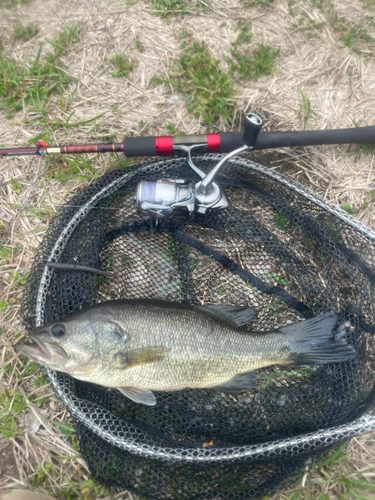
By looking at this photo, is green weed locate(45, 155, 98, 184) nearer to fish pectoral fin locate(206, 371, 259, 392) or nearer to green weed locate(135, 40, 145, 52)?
green weed locate(135, 40, 145, 52)

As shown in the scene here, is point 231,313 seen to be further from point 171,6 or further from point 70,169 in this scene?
point 171,6

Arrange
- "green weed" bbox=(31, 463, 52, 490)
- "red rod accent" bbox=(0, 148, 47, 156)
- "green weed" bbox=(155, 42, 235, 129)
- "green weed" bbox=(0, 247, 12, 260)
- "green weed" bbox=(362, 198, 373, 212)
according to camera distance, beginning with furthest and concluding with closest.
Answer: "green weed" bbox=(155, 42, 235, 129) → "green weed" bbox=(362, 198, 373, 212) → "green weed" bbox=(0, 247, 12, 260) → "red rod accent" bbox=(0, 148, 47, 156) → "green weed" bbox=(31, 463, 52, 490)

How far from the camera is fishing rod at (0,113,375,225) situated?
2.77 metres

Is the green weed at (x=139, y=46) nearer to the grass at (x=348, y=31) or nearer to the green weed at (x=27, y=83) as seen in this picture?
the green weed at (x=27, y=83)

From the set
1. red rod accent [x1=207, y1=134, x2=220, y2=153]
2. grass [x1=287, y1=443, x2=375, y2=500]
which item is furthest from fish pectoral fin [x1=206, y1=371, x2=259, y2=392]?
red rod accent [x1=207, y1=134, x2=220, y2=153]

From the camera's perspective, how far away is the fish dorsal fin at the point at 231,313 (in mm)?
2635

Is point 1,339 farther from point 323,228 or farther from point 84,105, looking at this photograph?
point 323,228

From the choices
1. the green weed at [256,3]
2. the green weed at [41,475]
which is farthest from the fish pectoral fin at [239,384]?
the green weed at [256,3]

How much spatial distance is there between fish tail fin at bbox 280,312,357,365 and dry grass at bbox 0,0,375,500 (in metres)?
1.53

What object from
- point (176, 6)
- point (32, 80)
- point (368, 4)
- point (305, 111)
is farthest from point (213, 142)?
point (368, 4)

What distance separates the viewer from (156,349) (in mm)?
2385

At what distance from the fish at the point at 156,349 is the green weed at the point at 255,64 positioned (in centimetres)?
280

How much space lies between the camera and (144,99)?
3764 millimetres

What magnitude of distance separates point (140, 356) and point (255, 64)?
3424 mm
